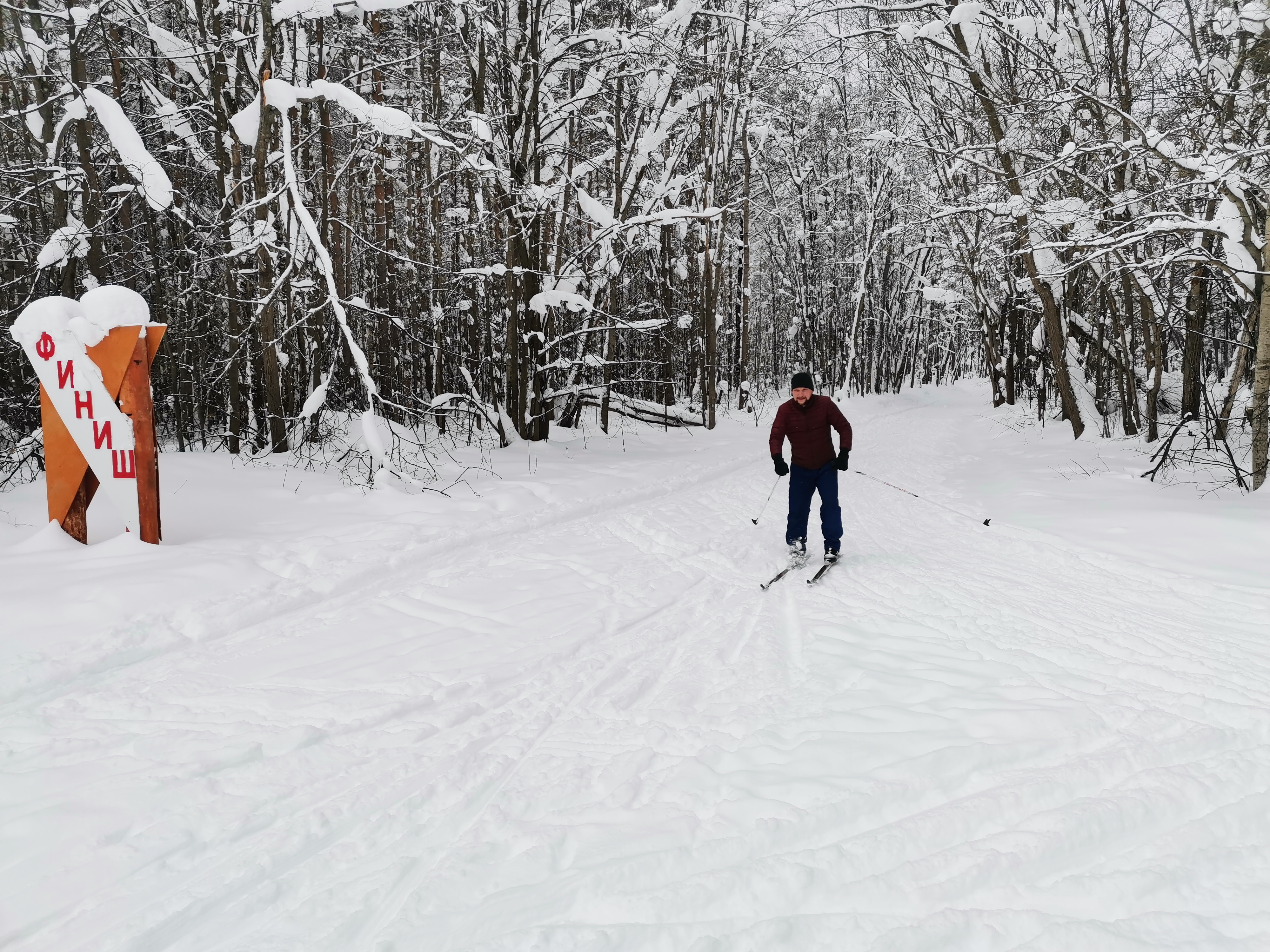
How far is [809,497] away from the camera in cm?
739

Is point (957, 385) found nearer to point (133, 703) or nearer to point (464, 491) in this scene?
point (464, 491)

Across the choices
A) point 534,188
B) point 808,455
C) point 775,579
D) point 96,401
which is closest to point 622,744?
point 775,579

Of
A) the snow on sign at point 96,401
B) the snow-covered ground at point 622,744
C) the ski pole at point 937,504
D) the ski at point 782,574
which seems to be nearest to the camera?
the snow-covered ground at point 622,744

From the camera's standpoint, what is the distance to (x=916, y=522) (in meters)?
8.91

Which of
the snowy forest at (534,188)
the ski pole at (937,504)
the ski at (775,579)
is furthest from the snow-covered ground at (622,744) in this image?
the snowy forest at (534,188)

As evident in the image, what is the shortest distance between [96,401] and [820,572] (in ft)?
19.8

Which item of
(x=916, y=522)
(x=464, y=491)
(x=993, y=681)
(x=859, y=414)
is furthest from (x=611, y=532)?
(x=859, y=414)

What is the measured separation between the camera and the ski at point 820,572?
655 cm

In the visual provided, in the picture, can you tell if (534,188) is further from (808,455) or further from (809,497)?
(809,497)

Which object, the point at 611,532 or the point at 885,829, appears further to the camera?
the point at 611,532

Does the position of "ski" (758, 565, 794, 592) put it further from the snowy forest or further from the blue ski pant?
the snowy forest

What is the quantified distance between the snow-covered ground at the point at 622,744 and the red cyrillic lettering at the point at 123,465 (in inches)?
23.1

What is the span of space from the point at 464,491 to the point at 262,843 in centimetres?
680

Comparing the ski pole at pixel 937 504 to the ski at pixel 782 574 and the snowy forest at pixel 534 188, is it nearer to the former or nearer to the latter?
the ski at pixel 782 574
